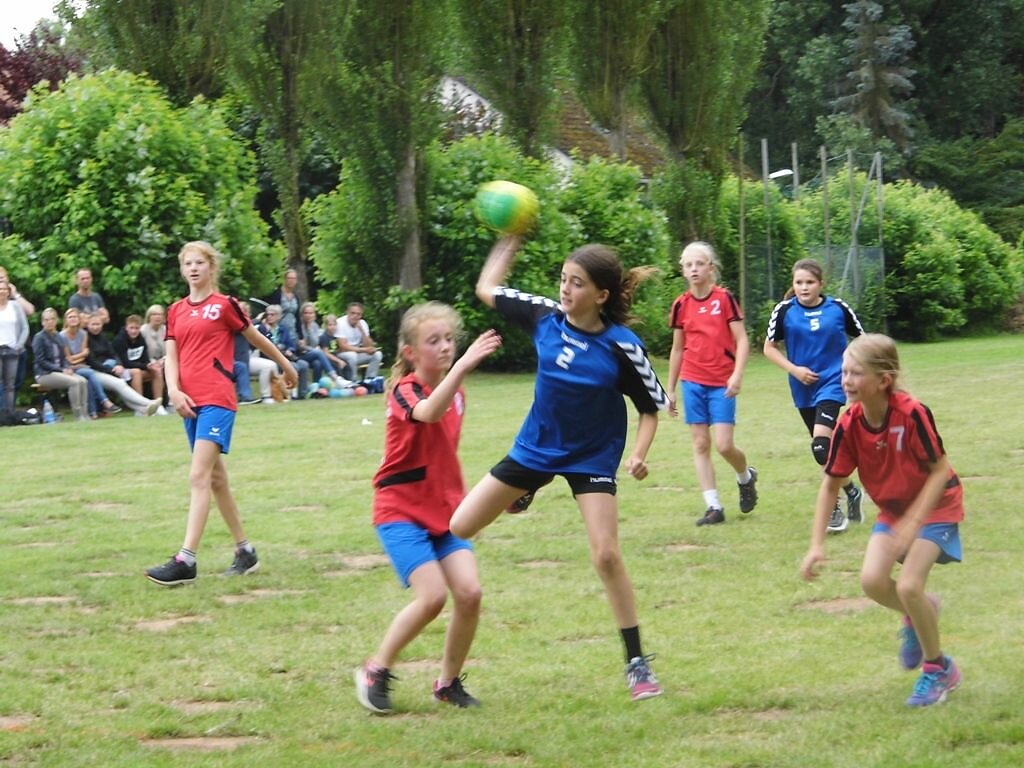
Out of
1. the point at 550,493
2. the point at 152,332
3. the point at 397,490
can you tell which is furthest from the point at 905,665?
the point at 152,332

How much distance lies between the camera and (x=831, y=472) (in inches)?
241

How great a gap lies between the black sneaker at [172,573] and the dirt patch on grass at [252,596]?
421 millimetres

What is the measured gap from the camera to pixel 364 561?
9.59 metres

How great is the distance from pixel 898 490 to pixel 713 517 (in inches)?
187

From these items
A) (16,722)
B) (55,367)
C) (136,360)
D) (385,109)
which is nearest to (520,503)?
(16,722)

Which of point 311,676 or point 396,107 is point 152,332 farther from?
point 311,676

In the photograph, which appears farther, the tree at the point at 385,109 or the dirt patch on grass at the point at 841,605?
the tree at the point at 385,109

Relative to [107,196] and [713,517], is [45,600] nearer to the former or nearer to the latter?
[713,517]

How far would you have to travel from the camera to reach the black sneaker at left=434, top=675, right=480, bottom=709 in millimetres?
6098

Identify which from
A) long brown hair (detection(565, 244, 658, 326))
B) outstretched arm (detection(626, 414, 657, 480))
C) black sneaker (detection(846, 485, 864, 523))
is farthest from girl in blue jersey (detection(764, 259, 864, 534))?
long brown hair (detection(565, 244, 658, 326))

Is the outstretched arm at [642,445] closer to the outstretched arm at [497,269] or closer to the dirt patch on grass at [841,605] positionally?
the outstretched arm at [497,269]

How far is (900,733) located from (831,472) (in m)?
1.14

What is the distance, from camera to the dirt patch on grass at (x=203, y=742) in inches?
220

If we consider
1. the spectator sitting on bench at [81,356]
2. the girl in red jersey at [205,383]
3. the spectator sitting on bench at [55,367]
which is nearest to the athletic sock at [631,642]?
the girl in red jersey at [205,383]
